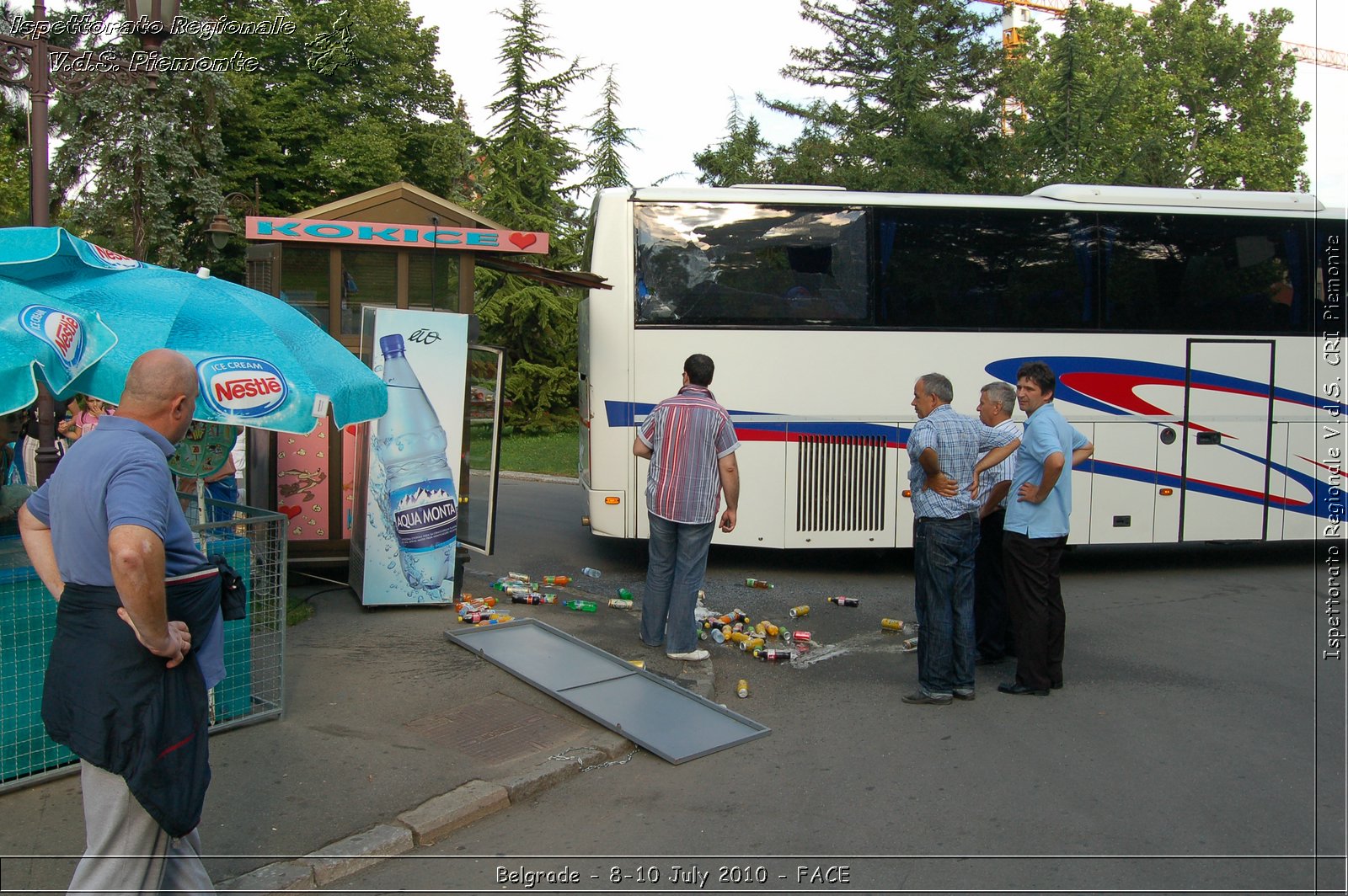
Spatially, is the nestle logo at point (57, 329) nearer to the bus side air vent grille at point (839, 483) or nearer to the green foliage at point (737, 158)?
the bus side air vent grille at point (839, 483)

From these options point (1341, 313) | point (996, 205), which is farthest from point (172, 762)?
point (1341, 313)

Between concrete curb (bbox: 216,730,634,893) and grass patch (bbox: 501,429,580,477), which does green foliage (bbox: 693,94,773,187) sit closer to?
grass patch (bbox: 501,429,580,477)

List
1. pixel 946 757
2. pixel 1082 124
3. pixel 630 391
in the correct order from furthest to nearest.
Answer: pixel 1082 124 < pixel 630 391 < pixel 946 757

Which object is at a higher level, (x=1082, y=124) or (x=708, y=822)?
(x=1082, y=124)

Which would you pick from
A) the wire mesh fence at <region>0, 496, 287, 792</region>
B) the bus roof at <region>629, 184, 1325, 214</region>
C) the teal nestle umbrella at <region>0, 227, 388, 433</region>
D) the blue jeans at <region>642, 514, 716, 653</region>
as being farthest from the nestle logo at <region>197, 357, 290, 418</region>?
the bus roof at <region>629, 184, 1325, 214</region>

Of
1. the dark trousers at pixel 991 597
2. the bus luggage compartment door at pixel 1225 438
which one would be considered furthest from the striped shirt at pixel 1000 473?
the bus luggage compartment door at pixel 1225 438

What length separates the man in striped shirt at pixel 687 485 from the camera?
6750mm

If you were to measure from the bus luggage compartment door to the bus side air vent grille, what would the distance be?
132 inches

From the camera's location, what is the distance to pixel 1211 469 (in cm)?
1015

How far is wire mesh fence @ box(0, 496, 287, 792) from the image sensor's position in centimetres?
445

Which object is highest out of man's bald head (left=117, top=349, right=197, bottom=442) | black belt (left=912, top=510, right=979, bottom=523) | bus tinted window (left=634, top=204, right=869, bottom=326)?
bus tinted window (left=634, top=204, right=869, bottom=326)

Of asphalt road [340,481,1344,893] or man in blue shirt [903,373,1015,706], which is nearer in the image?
asphalt road [340,481,1344,893]

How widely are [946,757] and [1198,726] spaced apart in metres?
1.75

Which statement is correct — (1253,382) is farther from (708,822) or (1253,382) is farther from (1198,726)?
(708,822)
